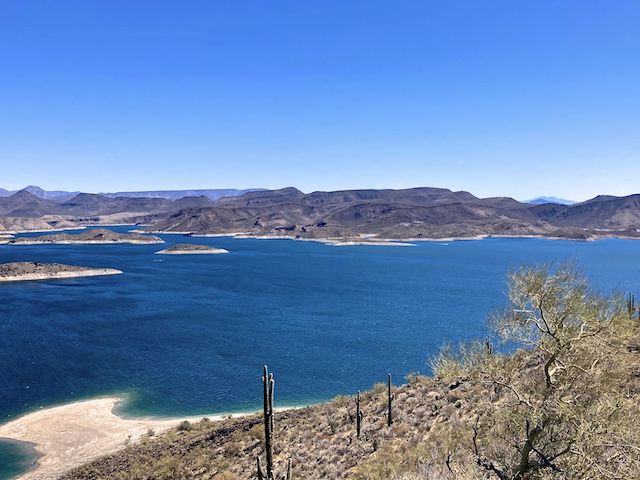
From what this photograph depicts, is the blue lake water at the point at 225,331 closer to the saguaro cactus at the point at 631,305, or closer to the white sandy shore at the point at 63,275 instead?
the white sandy shore at the point at 63,275

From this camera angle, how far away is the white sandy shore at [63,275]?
12677cm

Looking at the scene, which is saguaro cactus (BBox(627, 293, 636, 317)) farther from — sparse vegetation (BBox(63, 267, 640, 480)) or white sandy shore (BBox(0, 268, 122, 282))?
white sandy shore (BBox(0, 268, 122, 282))

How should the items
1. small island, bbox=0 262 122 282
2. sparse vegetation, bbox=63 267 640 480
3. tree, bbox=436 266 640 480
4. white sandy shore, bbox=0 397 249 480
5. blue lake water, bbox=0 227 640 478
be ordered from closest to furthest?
tree, bbox=436 266 640 480
sparse vegetation, bbox=63 267 640 480
white sandy shore, bbox=0 397 249 480
blue lake water, bbox=0 227 640 478
small island, bbox=0 262 122 282

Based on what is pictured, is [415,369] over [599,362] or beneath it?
beneath

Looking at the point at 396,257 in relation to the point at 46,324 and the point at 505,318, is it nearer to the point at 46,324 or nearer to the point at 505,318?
the point at 46,324

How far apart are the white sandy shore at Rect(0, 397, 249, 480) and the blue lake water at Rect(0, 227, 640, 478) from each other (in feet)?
7.56

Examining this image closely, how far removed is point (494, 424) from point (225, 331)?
62.4 metres

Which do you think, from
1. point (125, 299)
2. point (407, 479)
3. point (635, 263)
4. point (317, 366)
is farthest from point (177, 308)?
point (635, 263)

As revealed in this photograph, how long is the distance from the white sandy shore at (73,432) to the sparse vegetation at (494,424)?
342 cm

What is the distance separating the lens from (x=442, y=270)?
146500 mm

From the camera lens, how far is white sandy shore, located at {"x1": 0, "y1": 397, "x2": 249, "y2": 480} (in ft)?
105

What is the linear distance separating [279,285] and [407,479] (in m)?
105

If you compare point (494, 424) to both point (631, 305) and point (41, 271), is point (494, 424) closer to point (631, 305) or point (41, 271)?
point (631, 305)

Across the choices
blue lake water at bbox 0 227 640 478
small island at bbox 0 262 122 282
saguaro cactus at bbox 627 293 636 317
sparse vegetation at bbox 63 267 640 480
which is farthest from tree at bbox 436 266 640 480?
small island at bbox 0 262 122 282
